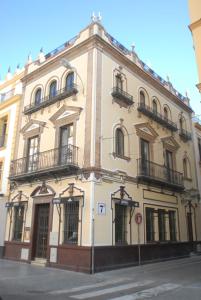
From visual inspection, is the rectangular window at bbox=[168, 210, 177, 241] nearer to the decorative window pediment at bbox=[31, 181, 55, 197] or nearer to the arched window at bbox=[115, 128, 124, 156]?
the arched window at bbox=[115, 128, 124, 156]

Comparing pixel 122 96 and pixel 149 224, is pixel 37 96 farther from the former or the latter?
pixel 149 224

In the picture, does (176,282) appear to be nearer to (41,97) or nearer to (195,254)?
(195,254)

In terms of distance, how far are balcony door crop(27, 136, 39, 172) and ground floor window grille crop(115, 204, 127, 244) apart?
524 centimetres

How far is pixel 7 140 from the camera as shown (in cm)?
2092

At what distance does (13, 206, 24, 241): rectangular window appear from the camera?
58.1ft

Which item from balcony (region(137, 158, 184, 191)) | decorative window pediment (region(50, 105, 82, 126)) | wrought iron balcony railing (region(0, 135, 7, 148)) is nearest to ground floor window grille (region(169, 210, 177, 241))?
balcony (region(137, 158, 184, 191))

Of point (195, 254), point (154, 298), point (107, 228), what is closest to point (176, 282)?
point (154, 298)

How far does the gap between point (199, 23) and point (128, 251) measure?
11.2 m

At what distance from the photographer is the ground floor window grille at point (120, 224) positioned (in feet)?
50.4

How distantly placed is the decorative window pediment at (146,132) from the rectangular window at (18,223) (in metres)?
8.45

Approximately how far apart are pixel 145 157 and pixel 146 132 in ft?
5.46

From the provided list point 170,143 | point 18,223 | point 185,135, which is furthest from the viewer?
point 185,135

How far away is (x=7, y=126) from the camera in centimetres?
2152

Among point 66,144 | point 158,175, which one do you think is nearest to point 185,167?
point 158,175
